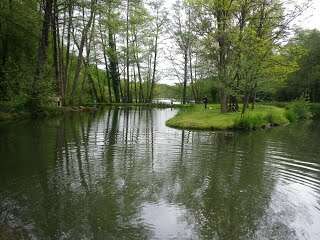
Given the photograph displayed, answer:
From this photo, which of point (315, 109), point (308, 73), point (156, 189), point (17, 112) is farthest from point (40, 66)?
point (308, 73)

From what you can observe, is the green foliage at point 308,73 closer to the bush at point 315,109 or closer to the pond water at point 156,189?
the bush at point 315,109

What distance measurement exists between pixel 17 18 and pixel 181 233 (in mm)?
23126

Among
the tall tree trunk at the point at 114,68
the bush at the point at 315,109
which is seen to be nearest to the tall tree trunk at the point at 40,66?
the tall tree trunk at the point at 114,68

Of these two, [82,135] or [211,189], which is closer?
[211,189]

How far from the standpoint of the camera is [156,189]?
9258 millimetres

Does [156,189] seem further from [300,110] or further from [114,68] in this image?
[114,68]

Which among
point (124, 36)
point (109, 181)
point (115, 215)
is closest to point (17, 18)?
point (109, 181)

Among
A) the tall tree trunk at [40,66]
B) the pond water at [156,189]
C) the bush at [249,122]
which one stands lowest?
the pond water at [156,189]

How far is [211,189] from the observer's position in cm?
945

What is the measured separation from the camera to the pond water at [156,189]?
271 inches

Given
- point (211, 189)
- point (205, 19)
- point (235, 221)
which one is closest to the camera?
point (235, 221)

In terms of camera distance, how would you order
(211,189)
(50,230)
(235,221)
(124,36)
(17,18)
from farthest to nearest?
1. (124,36)
2. (17,18)
3. (211,189)
4. (235,221)
5. (50,230)

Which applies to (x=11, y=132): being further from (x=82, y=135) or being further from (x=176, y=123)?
(x=176, y=123)

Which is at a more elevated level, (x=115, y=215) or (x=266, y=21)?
(x=266, y=21)
